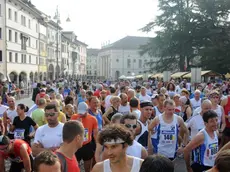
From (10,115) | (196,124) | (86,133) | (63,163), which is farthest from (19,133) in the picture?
(196,124)

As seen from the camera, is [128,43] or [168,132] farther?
[128,43]

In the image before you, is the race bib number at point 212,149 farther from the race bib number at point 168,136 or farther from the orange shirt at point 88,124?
the orange shirt at point 88,124

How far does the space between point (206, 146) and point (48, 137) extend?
2377 millimetres

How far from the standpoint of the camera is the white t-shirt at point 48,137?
195 inches

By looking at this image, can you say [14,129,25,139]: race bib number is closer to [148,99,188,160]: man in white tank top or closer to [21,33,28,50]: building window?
[148,99,188,160]: man in white tank top

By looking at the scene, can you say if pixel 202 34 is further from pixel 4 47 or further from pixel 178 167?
pixel 178 167

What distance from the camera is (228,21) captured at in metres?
44.1

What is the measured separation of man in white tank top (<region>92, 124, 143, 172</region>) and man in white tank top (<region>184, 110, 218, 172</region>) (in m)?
1.82

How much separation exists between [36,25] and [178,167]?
56077mm

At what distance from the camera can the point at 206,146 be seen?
4.95 metres

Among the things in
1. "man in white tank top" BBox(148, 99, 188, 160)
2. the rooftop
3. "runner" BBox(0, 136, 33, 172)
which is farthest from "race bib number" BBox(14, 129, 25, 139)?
the rooftop

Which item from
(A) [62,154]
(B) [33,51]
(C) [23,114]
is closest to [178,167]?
(C) [23,114]

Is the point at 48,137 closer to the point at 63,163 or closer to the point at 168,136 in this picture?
the point at 63,163

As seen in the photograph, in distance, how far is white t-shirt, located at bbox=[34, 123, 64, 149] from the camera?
4.96 metres
